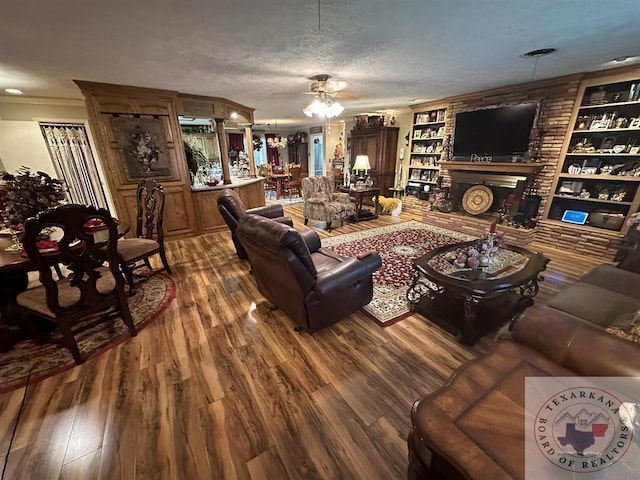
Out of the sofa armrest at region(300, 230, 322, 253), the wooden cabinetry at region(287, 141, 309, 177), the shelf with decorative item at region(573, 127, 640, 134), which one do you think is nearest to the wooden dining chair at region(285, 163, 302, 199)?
the wooden cabinetry at region(287, 141, 309, 177)

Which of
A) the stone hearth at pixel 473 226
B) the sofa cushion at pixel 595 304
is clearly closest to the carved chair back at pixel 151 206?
the sofa cushion at pixel 595 304

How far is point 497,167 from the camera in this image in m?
4.37

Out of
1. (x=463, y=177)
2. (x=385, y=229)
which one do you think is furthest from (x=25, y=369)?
(x=463, y=177)

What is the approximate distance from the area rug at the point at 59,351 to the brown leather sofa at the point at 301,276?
Answer: 1198mm

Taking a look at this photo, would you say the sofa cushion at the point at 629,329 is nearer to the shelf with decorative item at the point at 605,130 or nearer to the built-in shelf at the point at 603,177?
the built-in shelf at the point at 603,177

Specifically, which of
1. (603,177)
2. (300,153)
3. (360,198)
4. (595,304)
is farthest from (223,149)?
(300,153)

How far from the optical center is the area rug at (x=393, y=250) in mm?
2506

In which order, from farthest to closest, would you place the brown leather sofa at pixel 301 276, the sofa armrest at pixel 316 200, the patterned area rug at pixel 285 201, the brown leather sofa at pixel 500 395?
the patterned area rug at pixel 285 201 → the sofa armrest at pixel 316 200 → the brown leather sofa at pixel 301 276 → the brown leather sofa at pixel 500 395

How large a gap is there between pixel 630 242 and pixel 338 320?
274cm

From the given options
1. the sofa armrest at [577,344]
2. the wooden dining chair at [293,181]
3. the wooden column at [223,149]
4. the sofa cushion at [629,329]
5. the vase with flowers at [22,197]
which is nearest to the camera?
the sofa armrest at [577,344]

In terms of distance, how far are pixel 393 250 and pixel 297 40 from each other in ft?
9.12

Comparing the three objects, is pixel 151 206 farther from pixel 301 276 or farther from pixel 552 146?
pixel 552 146

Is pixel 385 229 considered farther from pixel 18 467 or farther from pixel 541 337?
pixel 18 467

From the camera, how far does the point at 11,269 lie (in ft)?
5.69
